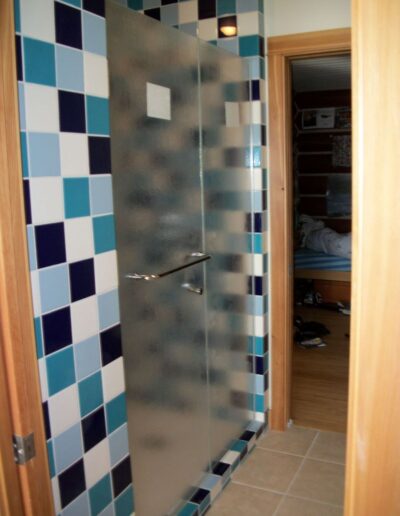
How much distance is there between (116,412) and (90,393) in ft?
0.57

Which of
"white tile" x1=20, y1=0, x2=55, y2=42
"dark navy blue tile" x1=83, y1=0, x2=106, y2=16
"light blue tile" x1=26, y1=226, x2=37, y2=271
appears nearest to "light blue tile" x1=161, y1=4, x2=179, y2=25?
"dark navy blue tile" x1=83, y1=0, x2=106, y2=16

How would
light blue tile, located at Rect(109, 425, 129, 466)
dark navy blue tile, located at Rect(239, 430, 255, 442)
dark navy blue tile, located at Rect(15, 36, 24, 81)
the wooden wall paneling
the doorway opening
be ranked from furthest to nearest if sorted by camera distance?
the doorway opening < dark navy blue tile, located at Rect(239, 430, 255, 442) < light blue tile, located at Rect(109, 425, 129, 466) < dark navy blue tile, located at Rect(15, 36, 24, 81) < the wooden wall paneling

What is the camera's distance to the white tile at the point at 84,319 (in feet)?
4.99

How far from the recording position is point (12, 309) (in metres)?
1.15

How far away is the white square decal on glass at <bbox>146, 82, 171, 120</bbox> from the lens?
1.91 m

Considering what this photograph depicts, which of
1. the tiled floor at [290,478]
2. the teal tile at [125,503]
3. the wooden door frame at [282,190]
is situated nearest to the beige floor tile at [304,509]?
the tiled floor at [290,478]

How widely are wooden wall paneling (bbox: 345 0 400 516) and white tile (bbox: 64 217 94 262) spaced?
93 cm

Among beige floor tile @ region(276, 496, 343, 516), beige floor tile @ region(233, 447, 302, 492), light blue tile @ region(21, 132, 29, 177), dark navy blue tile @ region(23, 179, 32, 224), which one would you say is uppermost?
light blue tile @ region(21, 132, 29, 177)

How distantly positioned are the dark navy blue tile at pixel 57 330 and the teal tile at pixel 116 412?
1.07ft

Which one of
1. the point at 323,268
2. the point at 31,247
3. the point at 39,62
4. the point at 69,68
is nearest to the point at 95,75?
the point at 69,68

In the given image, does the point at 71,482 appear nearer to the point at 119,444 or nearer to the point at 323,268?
the point at 119,444

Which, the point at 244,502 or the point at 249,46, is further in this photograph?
the point at 249,46

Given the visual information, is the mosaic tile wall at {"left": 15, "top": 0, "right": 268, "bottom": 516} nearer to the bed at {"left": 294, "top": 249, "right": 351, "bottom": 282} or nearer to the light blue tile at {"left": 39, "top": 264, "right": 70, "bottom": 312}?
the light blue tile at {"left": 39, "top": 264, "right": 70, "bottom": 312}

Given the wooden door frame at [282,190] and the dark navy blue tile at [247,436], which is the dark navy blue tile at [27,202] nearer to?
the wooden door frame at [282,190]
